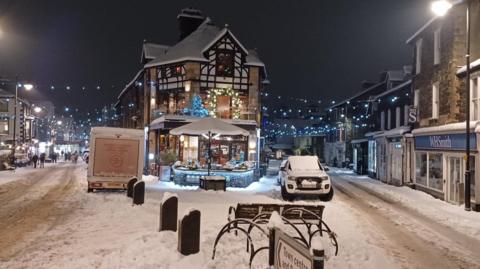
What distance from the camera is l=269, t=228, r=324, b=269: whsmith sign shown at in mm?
4855

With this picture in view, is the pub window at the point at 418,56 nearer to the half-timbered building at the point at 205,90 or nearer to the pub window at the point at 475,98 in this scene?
the pub window at the point at 475,98

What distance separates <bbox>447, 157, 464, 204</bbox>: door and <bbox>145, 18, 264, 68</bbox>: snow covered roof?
19927 mm

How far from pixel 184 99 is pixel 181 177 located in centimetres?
1354

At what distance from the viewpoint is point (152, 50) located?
44.5 m

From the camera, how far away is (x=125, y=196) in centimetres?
1994

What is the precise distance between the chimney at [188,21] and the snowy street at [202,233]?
89.8ft

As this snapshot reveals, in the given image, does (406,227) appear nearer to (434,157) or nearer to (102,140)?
(434,157)

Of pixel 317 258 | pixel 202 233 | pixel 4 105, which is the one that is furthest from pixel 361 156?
pixel 4 105

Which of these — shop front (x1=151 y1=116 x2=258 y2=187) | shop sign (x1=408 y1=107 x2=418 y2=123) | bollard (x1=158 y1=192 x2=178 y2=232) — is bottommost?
bollard (x1=158 y1=192 x2=178 y2=232)

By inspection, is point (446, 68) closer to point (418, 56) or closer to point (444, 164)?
point (444, 164)

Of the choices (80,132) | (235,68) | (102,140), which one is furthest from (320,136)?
(80,132)

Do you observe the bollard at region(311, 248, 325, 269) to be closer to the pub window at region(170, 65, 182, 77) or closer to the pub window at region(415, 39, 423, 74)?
the pub window at region(415, 39, 423, 74)

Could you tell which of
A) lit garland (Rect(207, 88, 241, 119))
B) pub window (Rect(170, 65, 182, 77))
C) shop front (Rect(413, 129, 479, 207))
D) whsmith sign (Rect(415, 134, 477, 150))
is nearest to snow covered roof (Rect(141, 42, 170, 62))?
pub window (Rect(170, 65, 182, 77))

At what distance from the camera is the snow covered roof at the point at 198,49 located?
37344 millimetres
